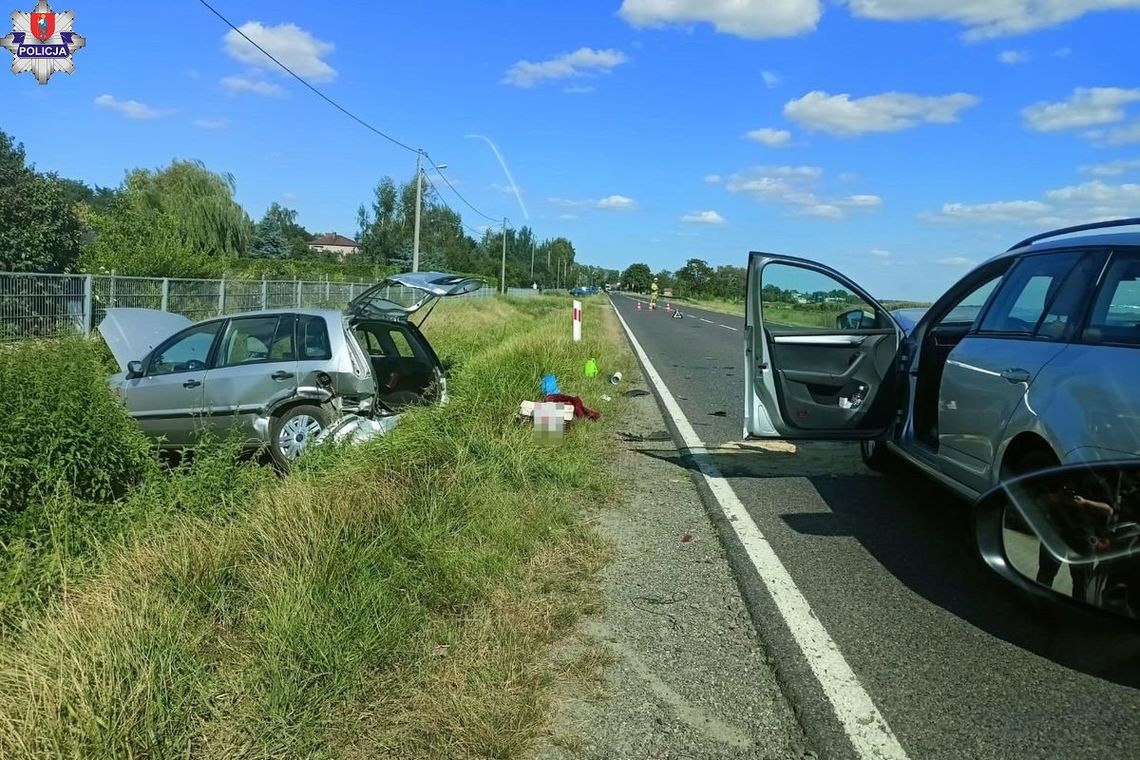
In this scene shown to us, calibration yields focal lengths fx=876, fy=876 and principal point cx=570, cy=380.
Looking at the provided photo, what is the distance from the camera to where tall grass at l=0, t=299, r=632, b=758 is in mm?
3027

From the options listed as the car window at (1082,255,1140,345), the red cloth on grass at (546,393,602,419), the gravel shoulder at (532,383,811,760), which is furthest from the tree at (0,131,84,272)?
the car window at (1082,255,1140,345)

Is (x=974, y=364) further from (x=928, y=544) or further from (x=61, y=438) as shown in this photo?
(x=61, y=438)

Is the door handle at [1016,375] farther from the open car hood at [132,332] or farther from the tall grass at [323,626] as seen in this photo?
the open car hood at [132,332]

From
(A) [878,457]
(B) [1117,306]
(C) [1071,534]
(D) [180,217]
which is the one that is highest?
(D) [180,217]

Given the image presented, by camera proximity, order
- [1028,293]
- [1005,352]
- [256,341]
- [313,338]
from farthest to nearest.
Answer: [256,341] < [313,338] < [1028,293] < [1005,352]

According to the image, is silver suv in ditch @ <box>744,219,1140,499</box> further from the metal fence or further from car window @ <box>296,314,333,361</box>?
the metal fence

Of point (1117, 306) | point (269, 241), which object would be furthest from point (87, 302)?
point (269, 241)

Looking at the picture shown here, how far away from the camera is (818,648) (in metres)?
3.99

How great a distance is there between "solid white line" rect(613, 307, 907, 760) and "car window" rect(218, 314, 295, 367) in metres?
4.19

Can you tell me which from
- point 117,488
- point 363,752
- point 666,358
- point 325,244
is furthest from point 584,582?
point 325,244

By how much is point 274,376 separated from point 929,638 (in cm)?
601

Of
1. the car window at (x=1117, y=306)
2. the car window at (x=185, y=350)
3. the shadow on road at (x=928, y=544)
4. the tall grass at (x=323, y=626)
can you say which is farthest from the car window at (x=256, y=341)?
the car window at (x=1117, y=306)

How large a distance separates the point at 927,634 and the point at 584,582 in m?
1.74

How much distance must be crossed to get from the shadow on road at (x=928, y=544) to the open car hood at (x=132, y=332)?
5.61 meters
